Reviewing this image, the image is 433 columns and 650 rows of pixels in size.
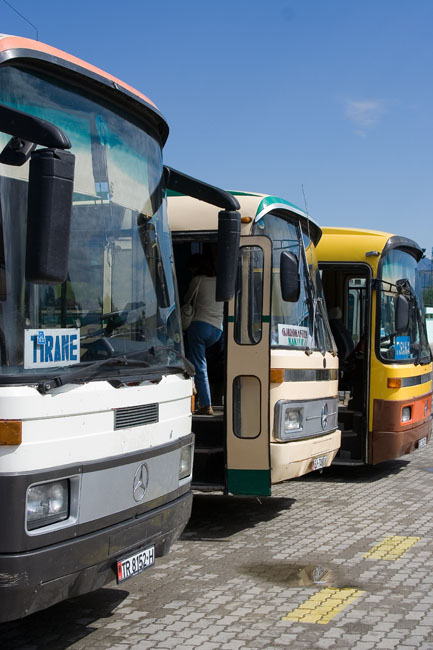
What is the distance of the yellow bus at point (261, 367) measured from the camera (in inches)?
309

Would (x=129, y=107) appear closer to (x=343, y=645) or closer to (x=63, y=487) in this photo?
(x=63, y=487)

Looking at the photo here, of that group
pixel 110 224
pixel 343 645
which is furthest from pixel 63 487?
pixel 343 645

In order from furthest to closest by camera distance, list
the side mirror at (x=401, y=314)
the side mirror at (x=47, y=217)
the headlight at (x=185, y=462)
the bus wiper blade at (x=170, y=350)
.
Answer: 1. the side mirror at (x=401, y=314)
2. the headlight at (x=185, y=462)
3. the bus wiper blade at (x=170, y=350)
4. the side mirror at (x=47, y=217)

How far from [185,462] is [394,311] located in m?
5.88

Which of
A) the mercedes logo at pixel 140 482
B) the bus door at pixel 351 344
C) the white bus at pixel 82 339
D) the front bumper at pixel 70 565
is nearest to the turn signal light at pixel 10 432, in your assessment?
the white bus at pixel 82 339

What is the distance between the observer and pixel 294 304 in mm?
8477

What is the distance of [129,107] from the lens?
17.8ft

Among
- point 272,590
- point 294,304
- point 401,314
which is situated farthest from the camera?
point 401,314

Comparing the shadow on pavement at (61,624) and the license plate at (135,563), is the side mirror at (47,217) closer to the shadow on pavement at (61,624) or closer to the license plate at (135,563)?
the license plate at (135,563)

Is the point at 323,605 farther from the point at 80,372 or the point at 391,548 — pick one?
the point at 80,372

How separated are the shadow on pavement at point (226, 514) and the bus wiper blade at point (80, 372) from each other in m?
3.31

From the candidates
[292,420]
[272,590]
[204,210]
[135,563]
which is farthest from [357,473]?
[135,563]

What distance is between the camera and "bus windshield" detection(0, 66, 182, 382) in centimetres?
433

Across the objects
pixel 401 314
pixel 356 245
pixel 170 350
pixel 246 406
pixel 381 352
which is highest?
pixel 356 245
